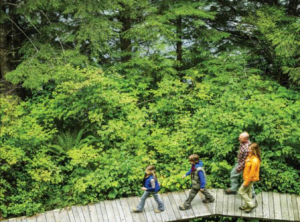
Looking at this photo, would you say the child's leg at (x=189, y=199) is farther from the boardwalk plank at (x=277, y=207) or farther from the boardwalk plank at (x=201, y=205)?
the boardwalk plank at (x=277, y=207)

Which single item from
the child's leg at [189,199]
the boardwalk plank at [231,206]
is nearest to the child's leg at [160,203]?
the child's leg at [189,199]

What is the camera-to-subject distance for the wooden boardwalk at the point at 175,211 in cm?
656

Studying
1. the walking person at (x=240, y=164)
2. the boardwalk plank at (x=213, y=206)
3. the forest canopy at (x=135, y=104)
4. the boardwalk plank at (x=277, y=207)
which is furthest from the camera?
the forest canopy at (x=135, y=104)

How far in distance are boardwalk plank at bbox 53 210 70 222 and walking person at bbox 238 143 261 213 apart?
4.29 meters

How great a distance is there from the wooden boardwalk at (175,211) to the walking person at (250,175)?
10.6 inches

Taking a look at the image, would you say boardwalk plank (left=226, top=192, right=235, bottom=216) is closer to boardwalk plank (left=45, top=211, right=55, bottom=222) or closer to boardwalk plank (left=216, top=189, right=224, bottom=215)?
boardwalk plank (left=216, top=189, right=224, bottom=215)

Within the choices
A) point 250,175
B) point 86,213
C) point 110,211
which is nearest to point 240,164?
point 250,175

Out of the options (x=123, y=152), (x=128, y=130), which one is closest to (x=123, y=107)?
(x=128, y=130)

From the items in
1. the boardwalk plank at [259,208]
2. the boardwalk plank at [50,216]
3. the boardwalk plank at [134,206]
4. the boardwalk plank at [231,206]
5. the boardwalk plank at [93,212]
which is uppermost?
the boardwalk plank at [259,208]

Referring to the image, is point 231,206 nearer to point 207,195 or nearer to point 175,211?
point 207,195

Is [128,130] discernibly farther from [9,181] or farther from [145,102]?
[9,181]

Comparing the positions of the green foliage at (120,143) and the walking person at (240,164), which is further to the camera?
the green foliage at (120,143)

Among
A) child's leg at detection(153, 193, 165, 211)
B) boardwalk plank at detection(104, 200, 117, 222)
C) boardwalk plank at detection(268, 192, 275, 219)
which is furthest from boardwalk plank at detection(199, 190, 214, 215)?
boardwalk plank at detection(104, 200, 117, 222)

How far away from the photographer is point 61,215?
667cm
